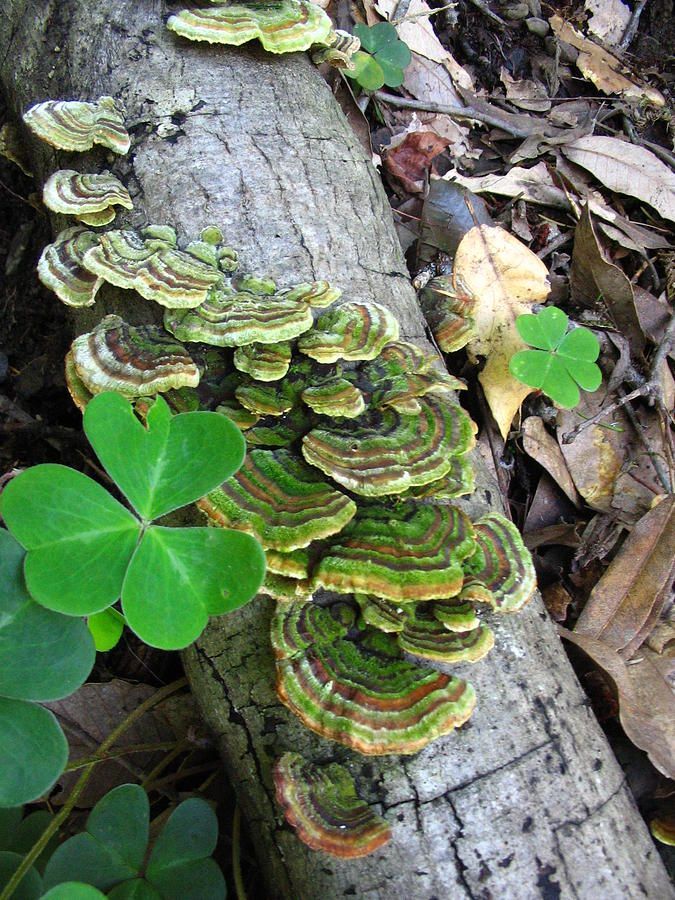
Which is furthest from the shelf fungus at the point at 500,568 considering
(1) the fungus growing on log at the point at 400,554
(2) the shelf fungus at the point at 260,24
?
(2) the shelf fungus at the point at 260,24

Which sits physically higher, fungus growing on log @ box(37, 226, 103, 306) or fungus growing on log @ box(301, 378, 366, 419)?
fungus growing on log @ box(301, 378, 366, 419)

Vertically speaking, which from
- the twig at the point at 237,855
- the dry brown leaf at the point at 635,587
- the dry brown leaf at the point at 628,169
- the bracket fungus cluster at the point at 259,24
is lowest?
the twig at the point at 237,855

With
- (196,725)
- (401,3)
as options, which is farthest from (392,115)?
(196,725)

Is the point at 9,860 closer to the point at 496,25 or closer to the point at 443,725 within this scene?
the point at 443,725

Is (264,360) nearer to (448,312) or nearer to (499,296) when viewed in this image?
(448,312)

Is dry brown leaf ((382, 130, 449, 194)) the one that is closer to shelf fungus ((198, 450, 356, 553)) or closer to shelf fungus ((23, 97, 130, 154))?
shelf fungus ((23, 97, 130, 154))

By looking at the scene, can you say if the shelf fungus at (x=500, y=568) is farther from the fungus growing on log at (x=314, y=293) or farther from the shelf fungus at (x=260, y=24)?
the shelf fungus at (x=260, y=24)

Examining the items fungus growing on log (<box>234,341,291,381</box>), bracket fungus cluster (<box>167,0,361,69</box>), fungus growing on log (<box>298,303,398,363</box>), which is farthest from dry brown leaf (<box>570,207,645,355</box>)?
fungus growing on log (<box>234,341,291,381</box>)
